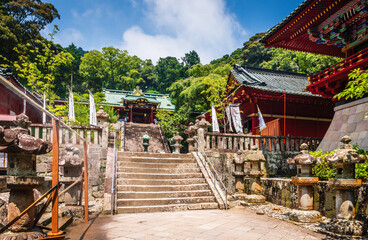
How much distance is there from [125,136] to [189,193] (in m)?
17.1

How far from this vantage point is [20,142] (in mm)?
3451

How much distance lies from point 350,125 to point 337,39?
414cm

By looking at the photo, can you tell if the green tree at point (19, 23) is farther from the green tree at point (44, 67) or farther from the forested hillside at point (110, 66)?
the green tree at point (44, 67)

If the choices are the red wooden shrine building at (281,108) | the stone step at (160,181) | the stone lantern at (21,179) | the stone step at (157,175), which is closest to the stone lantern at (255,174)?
the stone step at (160,181)

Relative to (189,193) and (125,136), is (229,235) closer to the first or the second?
(189,193)

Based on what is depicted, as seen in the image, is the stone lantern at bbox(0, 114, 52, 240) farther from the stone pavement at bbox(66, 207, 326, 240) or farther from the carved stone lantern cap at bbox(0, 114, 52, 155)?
the stone pavement at bbox(66, 207, 326, 240)

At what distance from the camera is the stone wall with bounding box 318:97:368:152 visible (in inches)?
354

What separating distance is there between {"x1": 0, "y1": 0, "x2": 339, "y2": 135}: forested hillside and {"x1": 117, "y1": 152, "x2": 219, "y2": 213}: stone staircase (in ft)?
28.3

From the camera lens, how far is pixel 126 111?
33.4 metres

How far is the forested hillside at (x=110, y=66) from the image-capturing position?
18.0 metres

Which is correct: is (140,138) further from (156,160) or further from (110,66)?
(110,66)

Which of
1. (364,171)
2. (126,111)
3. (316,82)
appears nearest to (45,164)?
(364,171)

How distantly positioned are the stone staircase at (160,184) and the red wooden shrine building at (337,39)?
574 cm

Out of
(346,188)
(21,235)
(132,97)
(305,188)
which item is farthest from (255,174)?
(132,97)
